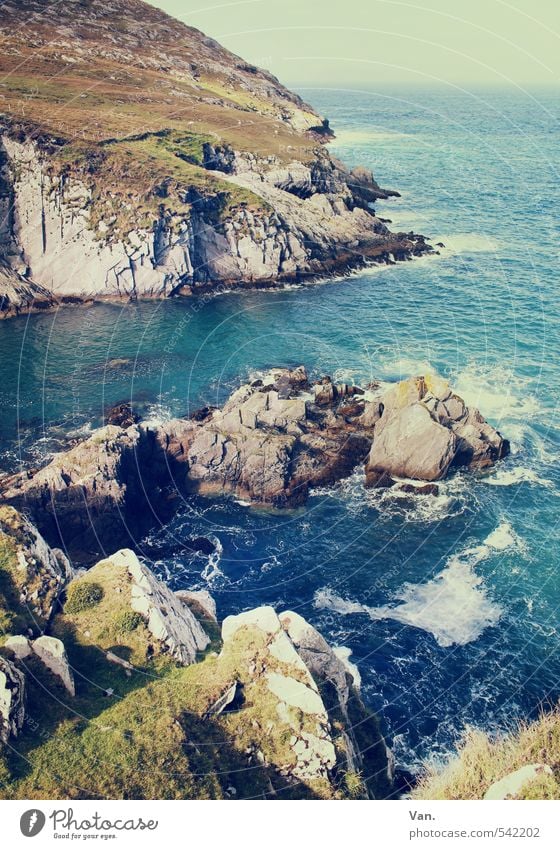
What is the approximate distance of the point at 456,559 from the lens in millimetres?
56000

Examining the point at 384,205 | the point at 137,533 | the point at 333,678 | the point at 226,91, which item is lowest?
the point at 137,533

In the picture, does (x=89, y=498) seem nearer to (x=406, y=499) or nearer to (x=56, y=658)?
(x=56, y=658)

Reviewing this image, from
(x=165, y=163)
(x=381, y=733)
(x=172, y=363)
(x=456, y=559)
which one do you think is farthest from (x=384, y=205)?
(x=381, y=733)

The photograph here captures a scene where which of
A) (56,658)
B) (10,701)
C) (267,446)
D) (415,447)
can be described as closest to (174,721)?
(56,658)

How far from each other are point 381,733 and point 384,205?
12851cm

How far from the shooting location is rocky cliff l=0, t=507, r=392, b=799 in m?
30.8

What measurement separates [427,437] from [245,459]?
16.9 metres

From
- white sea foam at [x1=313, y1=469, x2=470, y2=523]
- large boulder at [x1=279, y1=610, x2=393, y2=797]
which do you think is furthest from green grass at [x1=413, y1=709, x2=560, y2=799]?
white sea foam at [x1=313, y1=469, x2=470, y2=523]

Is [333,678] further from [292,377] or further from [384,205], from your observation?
[384,205]

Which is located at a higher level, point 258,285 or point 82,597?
point 258,285

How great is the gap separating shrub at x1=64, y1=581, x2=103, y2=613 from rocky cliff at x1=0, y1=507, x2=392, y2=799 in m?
0.06

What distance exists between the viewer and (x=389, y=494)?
63.4m

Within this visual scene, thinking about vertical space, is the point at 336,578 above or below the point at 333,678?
below

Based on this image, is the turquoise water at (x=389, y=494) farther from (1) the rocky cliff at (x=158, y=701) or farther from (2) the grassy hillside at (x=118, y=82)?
(2) the grassy hillside at (x=118, y=82)
